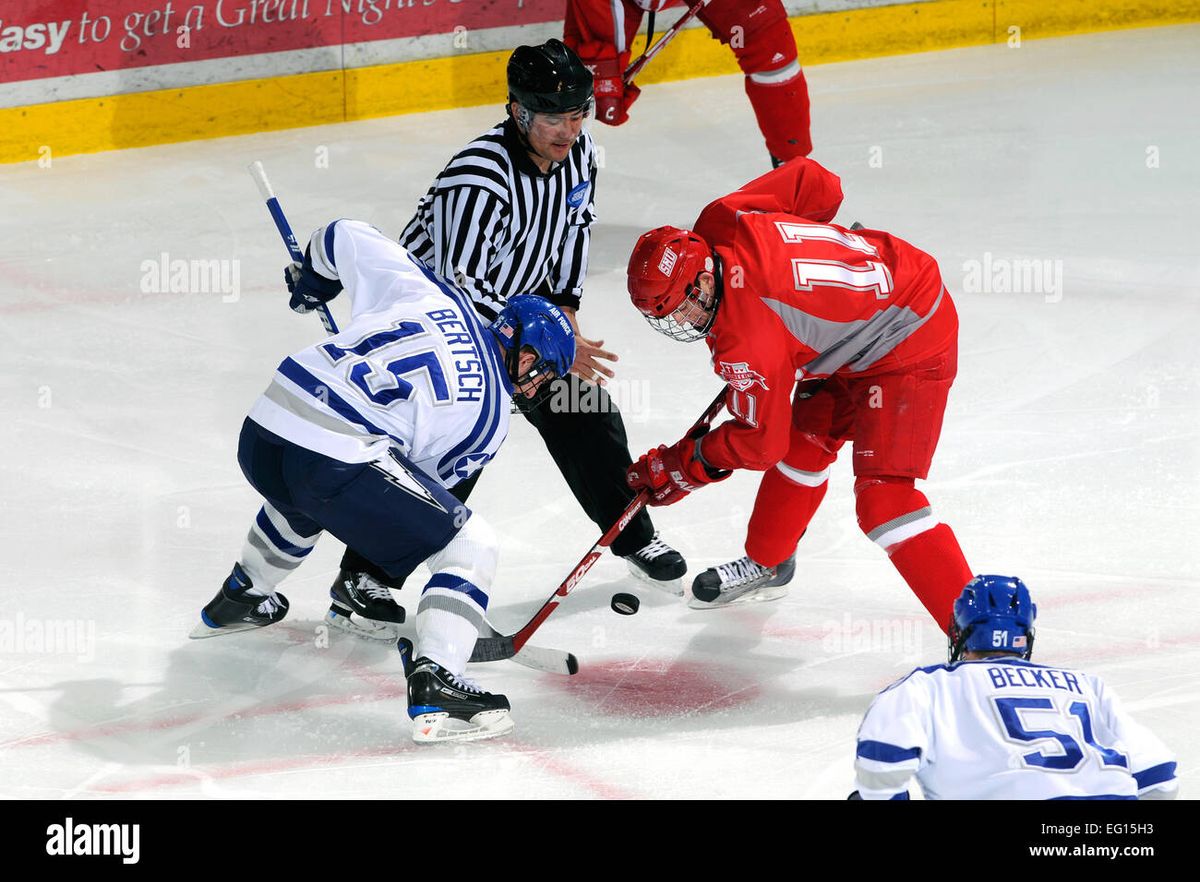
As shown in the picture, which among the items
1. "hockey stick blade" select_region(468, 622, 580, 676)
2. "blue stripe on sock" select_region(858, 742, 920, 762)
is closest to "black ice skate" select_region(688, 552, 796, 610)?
"hockey stick blade" select_region(468, 622, 580, 676)

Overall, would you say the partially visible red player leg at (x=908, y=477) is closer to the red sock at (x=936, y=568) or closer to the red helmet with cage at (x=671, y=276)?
the red sock at (x=936, y=568)

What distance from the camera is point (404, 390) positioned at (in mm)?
3203

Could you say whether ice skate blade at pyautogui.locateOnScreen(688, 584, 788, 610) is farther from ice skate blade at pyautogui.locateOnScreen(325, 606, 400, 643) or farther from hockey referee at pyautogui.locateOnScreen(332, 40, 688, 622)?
ice skate blade at pyautogui.locateOnScreen(325, 606, 400, 643)

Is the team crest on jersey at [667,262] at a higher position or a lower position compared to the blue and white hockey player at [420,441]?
higher

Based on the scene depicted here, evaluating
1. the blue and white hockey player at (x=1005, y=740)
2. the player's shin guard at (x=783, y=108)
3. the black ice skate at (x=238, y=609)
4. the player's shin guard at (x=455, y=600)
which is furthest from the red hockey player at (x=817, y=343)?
the player's shin guard at (x=783, y=108)

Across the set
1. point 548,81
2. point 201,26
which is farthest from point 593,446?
point 201,26

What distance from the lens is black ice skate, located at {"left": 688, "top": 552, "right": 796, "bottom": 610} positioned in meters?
3.95

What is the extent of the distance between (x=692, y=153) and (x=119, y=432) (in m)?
2.90

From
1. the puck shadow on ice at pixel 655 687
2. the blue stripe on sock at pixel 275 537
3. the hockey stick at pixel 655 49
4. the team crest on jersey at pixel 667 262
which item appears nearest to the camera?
the team crest on jersey at pixel 667 262

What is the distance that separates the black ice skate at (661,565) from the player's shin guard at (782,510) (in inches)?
7.0

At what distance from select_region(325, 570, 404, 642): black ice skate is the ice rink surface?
50 millimetres

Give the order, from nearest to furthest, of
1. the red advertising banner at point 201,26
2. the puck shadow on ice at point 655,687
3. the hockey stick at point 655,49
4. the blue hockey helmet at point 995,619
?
the blue hockey helmet at point 995,619 → the puck shadow on ice at point 655,687 → the hockey stick at point 655,49 → the red advertising banner at point 201,26

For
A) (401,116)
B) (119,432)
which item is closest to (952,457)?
(119,432)

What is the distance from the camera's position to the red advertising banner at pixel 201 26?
646 centimetres
